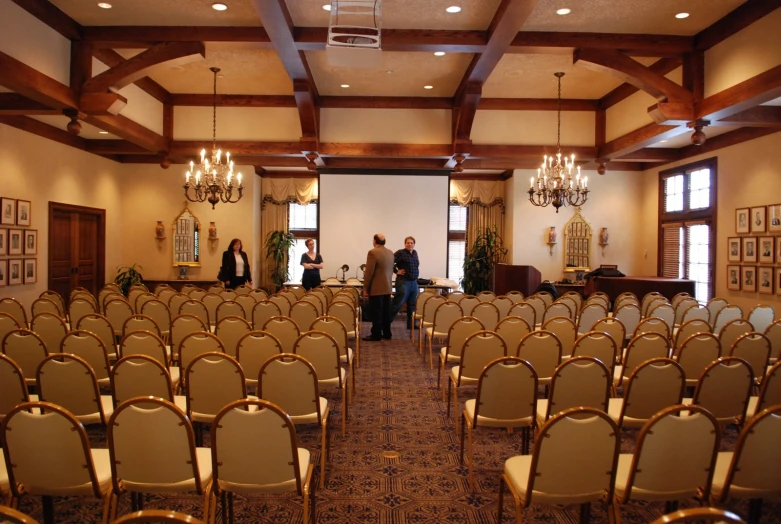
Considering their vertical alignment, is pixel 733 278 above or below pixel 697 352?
above

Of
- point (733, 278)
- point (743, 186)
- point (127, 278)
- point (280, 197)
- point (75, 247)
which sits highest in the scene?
point (280, 197)

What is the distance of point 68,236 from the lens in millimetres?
9844

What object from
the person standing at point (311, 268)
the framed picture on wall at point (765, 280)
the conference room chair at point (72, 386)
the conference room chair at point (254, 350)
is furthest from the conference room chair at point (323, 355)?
the framed picture on wall at point (765, 280)

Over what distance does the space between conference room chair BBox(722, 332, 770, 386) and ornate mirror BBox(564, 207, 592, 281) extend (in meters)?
8.42

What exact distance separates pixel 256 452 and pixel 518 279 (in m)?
8.96

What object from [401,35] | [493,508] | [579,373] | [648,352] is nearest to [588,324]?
[648,352]

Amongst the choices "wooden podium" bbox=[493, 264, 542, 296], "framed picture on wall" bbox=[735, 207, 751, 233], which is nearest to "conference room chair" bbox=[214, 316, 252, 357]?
"wooden podium" bbox=[493, 264, 542, 296]

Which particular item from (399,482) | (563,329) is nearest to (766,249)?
(563,329)

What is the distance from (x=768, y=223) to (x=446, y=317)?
595cm

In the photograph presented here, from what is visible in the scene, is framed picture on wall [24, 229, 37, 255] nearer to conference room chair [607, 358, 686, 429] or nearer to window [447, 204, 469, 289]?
conference room chair [607, 358, 686, 429]

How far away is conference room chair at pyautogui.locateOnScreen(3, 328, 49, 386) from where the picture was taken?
3824mm

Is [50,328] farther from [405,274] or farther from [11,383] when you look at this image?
[405,274]

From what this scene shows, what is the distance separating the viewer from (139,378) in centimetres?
313

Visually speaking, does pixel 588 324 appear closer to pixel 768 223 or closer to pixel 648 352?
pixel 648 352
